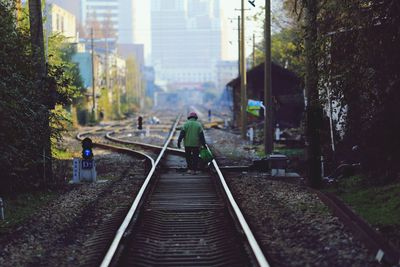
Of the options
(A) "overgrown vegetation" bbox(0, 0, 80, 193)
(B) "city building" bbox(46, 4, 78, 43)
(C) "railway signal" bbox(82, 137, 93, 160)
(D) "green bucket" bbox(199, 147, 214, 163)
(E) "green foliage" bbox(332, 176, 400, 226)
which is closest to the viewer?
(E) "green foliage" bbox(332, 176, 400, 226)

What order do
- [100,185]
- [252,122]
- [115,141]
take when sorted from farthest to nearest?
Result: [252,122]
[115,141]
[100,185]

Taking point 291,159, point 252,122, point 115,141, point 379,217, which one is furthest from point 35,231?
point 252,122

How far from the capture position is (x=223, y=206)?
1198cm

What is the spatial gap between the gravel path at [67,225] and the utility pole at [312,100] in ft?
14.3

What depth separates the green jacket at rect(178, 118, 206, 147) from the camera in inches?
688

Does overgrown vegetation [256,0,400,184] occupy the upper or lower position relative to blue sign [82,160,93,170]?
upper

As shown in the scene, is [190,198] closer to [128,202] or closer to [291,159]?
[128,202]

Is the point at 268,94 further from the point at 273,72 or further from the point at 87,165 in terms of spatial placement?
the point at 273,72

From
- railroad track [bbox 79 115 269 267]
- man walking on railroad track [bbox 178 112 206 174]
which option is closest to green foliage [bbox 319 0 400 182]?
railroad track [bbox 79 115 269 267]

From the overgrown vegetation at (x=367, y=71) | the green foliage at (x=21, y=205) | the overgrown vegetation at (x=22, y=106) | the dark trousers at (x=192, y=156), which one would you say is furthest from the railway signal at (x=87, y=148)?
the overgrown vegetation at (x=367, y=71)

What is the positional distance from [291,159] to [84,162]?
8.01 m

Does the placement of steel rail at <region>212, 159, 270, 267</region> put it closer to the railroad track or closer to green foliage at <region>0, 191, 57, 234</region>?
the railroad track

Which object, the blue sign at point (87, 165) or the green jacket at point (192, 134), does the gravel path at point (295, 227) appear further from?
the blue sign at point (87, 165)

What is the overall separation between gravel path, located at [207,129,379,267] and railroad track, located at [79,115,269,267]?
1.13 ft
